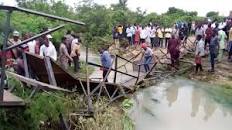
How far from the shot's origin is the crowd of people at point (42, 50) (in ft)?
29.9

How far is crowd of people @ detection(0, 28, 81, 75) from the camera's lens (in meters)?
9.12

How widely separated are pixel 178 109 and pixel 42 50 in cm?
415

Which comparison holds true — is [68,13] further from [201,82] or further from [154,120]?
[154,120]

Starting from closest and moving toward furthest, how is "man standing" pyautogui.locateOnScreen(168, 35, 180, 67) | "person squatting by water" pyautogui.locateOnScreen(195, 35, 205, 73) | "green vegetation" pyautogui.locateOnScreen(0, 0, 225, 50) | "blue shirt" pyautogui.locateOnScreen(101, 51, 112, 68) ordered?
"blue shirt" pyautogui.locateOnScreen(101, 51, 112, 68) → "person squatting by water" pyautogui.locateOnScreen(195, 35, 205, 73) → "man standing" pyautogui.locateOnScreen(168, 35, 180, 67) → "green vegetation" pyautogui.locateOnScreen(0, 0, 225, 50)

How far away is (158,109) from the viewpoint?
12.4m

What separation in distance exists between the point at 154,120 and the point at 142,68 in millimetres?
4573

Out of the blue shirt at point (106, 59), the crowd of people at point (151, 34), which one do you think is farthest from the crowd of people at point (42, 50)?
the crowd of people at point (151, 34)

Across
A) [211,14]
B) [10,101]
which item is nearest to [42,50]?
[10,101]

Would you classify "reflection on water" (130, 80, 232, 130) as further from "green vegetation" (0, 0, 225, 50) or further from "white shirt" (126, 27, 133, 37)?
"green vegetation" (0, 0, 225, 50)

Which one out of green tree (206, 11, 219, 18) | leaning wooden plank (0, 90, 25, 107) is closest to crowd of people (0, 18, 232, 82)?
leaning wooden plank (0, 90, 25, 107)

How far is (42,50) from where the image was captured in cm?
1135

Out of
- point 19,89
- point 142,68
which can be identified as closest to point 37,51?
point 142,68

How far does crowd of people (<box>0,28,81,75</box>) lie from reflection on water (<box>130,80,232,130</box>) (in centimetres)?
247

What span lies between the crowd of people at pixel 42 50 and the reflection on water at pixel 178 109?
2.47 m
